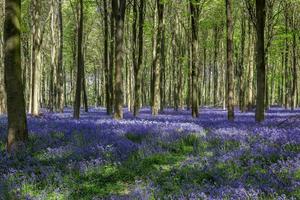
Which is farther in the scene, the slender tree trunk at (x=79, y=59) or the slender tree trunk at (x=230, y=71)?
the slender tree trunk at (x=79, y=59)

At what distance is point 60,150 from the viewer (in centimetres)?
991

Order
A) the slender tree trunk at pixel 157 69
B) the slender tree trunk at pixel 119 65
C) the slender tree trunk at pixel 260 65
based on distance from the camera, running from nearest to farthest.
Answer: the slender tree trunk at pixel 260 65 → the slender tree trunk at pixel 119 65 → the slender tree trunk at pixel 157 69

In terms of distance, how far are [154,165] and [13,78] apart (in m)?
4.42

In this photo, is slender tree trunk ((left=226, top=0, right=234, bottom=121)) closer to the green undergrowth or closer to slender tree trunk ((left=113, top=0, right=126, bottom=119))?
slender tree trunk ((left=113, top=0, right=126, bottom=119))

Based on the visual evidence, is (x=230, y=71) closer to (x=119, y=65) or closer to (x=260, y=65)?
(x=260, y=65)

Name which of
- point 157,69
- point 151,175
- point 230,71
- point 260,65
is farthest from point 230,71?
point 151,175

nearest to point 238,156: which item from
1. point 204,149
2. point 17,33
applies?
point 204,149

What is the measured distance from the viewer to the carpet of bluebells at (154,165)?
639cm

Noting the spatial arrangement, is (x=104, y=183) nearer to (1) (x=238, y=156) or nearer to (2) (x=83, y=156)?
(2) (x=83, y=156)

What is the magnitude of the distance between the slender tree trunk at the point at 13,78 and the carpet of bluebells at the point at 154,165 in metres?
0.59

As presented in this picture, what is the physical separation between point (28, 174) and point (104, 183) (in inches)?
65.4

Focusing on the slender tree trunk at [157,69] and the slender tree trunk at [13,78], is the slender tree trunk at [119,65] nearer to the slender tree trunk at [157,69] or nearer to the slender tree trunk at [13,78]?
the slender tree trunk at [157,69]

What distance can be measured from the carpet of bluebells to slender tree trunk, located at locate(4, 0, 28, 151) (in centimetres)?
59

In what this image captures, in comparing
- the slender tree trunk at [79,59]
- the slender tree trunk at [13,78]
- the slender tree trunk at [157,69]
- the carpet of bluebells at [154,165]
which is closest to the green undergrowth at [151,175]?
the carpet of bluebells at [154,165]
